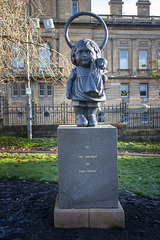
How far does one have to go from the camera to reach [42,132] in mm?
14461

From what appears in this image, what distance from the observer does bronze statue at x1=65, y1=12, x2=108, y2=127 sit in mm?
4145

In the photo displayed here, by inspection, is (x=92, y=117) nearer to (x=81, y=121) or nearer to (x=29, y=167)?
(x=81, y=121)

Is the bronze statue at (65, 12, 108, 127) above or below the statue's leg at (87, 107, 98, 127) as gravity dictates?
above

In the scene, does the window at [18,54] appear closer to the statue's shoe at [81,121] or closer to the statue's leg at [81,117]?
the statue's leg at [81,117]

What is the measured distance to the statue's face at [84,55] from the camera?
423 centimetres

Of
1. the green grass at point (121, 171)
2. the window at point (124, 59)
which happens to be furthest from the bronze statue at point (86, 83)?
the window at point (124, 59)

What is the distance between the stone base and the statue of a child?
1.48 meters

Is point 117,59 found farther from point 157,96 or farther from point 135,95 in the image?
point 157,96

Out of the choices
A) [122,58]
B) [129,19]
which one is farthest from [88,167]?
[129,19]

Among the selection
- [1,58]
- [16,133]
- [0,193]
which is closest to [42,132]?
[16,133]

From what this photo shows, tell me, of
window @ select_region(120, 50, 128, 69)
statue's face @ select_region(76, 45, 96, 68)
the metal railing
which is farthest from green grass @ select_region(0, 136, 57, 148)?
the metal railing

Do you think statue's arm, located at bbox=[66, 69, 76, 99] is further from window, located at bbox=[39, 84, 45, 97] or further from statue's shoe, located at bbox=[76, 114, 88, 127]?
window, located at bbox=[39, 84, 45, 97]

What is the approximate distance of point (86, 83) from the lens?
4.14 m

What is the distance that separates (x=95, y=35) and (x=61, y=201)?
28400 millimetres
